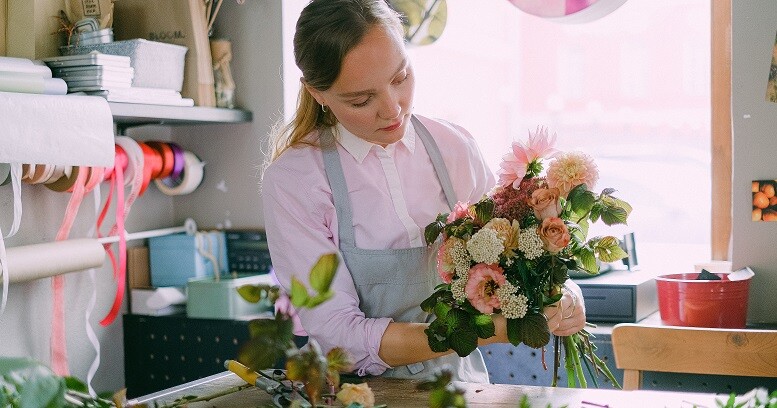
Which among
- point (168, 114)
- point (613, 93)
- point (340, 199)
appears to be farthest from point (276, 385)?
point (613, 93)

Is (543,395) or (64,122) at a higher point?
(64,122)

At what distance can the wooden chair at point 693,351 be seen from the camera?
1.77 m

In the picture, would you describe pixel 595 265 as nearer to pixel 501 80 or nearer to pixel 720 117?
pixel 720 117

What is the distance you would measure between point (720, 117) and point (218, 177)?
164cm

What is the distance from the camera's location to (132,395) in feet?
9.93

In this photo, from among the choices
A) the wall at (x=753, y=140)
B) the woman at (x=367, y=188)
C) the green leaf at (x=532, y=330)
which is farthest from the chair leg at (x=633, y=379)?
the wall at (x=753, y=140)

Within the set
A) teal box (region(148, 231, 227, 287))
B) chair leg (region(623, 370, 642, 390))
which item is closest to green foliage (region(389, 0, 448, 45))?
teal box (region(148, 231, 227, 287))

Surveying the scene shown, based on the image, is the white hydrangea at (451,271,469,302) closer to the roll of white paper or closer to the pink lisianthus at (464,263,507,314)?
the pink lisianthus at (464,263,507,314)

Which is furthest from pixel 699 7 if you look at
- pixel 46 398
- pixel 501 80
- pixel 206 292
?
pixel 46 398

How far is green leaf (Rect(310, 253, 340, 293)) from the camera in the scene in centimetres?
63

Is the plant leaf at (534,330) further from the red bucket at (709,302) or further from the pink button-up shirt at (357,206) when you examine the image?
the red bucket at (709,302)

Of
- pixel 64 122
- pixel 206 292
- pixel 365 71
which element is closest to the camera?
pixel 365 71

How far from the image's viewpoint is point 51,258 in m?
2.49

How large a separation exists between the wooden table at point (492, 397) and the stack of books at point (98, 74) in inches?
46.6
